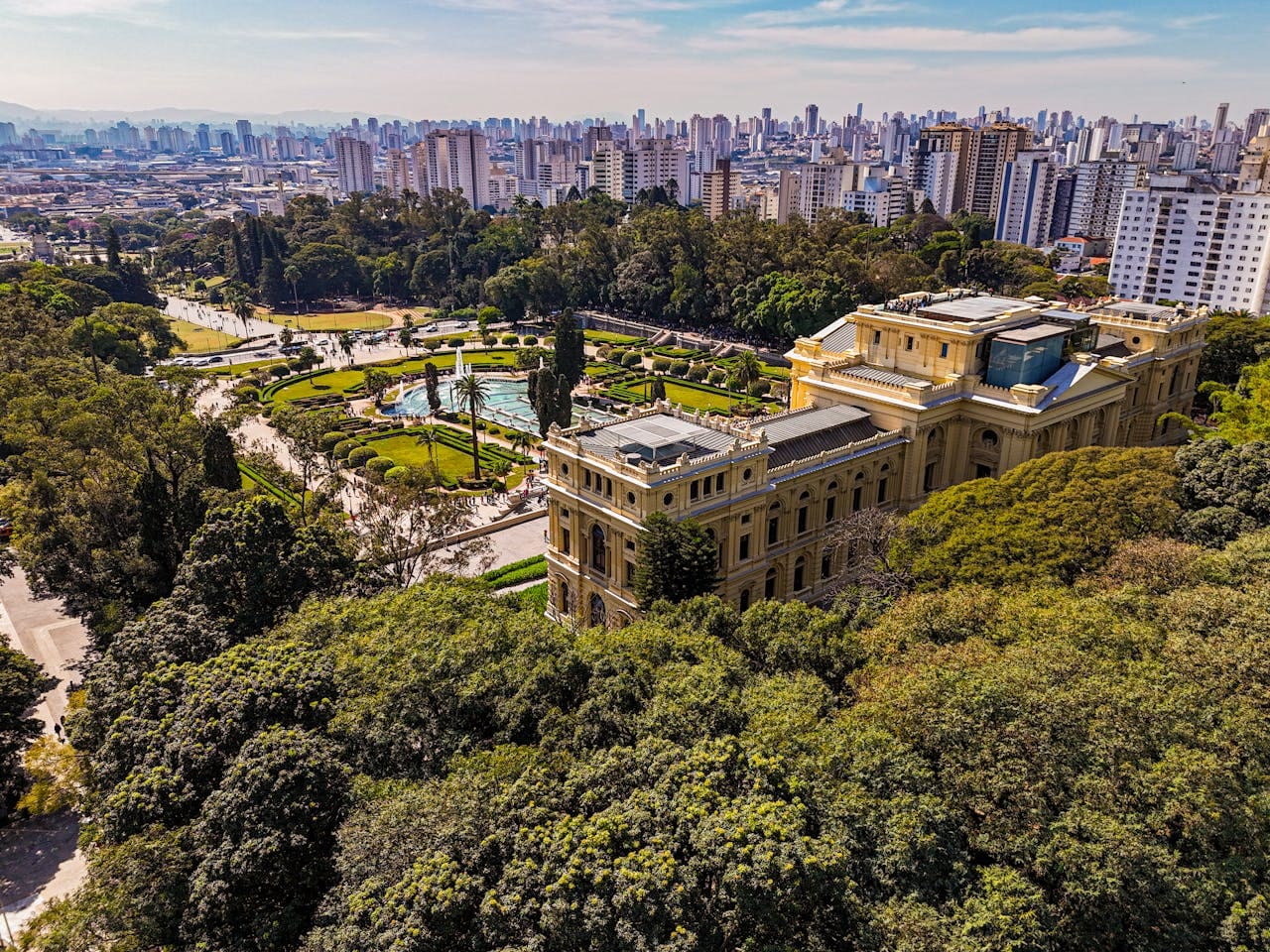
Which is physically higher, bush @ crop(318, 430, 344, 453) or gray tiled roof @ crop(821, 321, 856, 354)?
gray tiled roof @ crop(821, 321, 856, 354)

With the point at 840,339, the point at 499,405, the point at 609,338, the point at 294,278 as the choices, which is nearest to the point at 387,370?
the point at 499,405

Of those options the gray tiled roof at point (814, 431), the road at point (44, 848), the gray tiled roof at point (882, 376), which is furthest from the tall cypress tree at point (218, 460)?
the gray tiled roof at point (882, 376)

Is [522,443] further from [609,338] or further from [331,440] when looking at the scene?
[609,338]

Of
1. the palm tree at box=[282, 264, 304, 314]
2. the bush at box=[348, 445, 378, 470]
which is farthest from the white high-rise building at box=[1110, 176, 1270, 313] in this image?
the palm tree at box=[282, 264, 304, 314]

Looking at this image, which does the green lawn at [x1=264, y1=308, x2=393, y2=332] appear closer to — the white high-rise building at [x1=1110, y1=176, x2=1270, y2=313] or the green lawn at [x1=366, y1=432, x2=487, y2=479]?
the green lawn at [x1=366, y1=432, x2=487, y2=479]

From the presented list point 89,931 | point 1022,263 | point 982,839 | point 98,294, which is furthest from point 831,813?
point 98,294

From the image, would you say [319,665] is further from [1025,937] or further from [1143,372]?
[1143,372]
